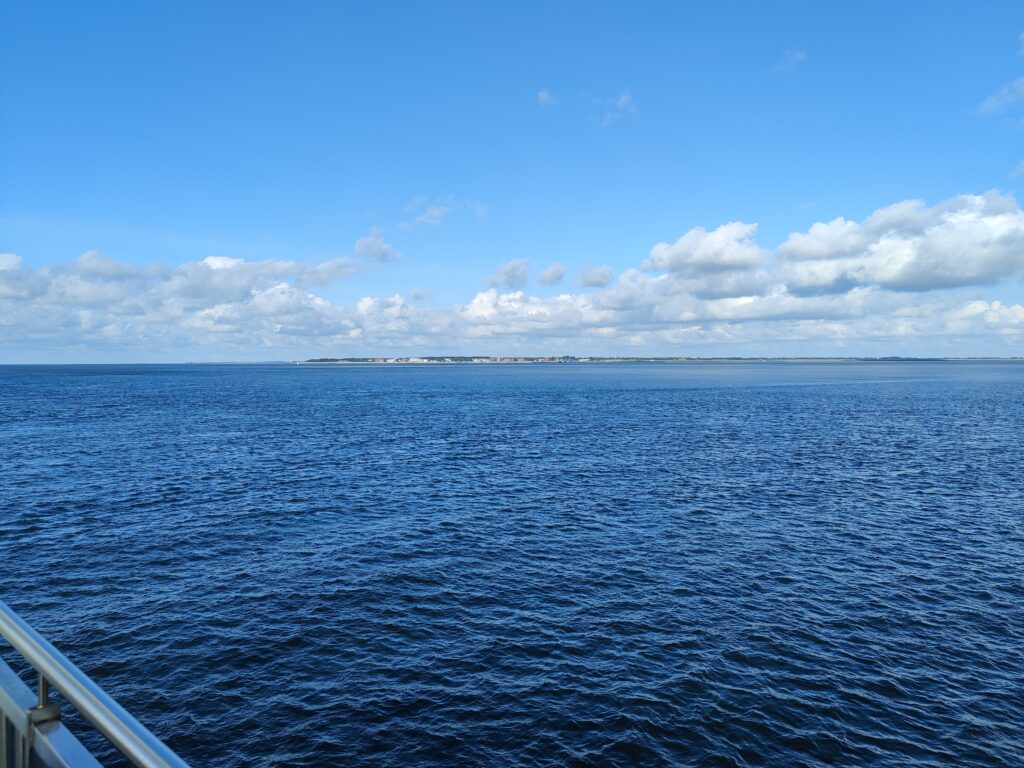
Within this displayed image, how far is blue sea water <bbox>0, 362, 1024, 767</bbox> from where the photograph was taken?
19.9m

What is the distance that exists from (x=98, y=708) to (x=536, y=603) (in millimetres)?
27120

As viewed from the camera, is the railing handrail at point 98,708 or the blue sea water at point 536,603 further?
the blue sea water at point 536,603

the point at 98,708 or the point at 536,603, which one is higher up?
the point at 98,708

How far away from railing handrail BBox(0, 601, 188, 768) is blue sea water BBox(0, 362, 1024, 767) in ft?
58.6

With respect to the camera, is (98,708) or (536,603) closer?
(98,708)

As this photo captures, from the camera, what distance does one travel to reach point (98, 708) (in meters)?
3.16

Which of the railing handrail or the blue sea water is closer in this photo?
the railing handrail

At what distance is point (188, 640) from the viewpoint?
2480cm

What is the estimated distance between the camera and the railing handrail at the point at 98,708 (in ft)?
9.34

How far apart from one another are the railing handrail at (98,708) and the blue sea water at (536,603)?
58.6 ft

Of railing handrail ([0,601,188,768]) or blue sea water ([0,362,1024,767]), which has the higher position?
railing handrail ([0,601,188,768])

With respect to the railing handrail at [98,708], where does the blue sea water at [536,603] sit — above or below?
below

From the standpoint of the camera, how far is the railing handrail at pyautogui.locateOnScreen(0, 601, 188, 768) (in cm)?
285

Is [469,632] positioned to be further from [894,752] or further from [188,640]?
[894,752]
